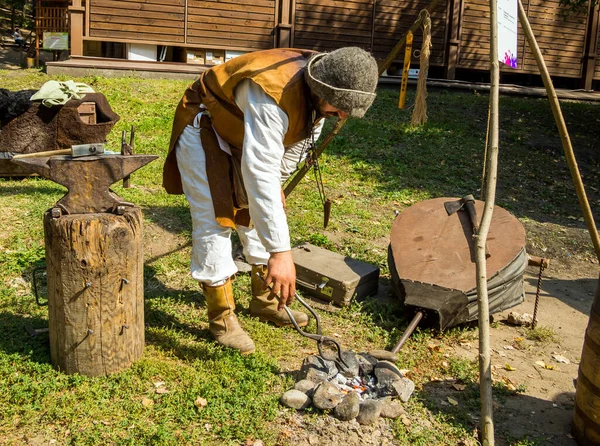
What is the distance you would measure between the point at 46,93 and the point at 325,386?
202 inches

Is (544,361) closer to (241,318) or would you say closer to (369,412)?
(369,412)

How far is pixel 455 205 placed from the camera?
4941 mm

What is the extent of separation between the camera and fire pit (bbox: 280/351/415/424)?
330 cm

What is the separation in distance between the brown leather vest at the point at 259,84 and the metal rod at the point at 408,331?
1.49 meters

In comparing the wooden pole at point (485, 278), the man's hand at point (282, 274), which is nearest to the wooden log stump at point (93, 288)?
the man's hand at point (282, 274)

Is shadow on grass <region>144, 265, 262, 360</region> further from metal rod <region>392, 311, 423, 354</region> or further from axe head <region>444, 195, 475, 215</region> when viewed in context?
axe head <region>444, 195, 475, 215</region>

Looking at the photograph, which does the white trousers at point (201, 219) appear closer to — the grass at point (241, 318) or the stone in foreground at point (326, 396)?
the grass at point (241, 318)

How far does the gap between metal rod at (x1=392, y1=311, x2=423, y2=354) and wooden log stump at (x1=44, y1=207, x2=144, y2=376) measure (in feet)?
5.33

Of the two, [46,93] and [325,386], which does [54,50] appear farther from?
[325,386]

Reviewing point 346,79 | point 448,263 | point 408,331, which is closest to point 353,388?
point 408,331

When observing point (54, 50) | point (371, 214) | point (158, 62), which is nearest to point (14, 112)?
point (371, 214)

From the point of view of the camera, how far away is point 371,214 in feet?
23.2

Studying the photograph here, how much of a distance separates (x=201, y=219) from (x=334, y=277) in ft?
4.57

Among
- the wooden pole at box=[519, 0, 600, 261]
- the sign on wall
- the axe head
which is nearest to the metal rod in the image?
the axe head
